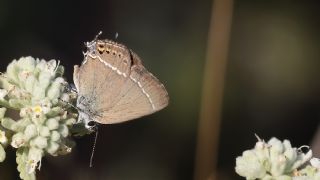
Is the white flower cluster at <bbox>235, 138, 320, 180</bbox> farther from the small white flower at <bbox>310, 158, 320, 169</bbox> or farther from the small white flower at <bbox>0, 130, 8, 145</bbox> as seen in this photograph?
the small white flower at <bbox>0, 130, 8, 145</bbox>

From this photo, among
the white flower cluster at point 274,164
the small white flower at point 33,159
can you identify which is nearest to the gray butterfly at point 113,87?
the small white flower at point 33,159

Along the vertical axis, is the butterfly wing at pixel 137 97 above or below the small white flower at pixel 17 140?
above

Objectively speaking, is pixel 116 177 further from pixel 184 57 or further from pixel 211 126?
pixel 184 57

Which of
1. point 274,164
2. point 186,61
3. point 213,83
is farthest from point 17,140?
point 186,61

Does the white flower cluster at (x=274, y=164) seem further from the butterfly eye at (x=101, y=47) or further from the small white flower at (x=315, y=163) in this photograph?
the butterfly eye at (x=101, y=47)

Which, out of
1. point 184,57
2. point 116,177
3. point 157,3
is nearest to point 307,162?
point 116,177

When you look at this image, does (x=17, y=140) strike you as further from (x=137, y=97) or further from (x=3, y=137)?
(x=137, y=97)
